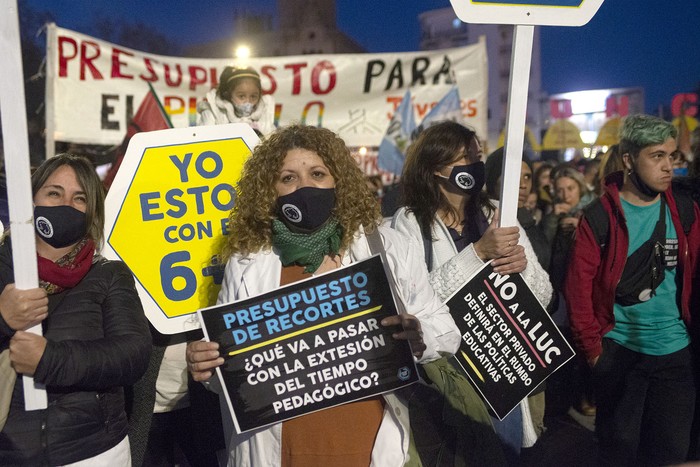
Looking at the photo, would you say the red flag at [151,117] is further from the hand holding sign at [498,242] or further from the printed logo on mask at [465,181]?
the hand holding sign at [498,242]

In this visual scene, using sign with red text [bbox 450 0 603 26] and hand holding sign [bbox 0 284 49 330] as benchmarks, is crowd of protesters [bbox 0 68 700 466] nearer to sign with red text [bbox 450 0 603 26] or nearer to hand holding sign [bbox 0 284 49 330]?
hand holding sign [bbox 0 284 49 330]

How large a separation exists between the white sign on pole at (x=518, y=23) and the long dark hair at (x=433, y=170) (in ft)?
2.21

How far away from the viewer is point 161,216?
10.1ft

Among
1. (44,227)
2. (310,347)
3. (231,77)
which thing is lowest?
(310,347)

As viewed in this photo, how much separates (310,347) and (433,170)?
1.35 metres

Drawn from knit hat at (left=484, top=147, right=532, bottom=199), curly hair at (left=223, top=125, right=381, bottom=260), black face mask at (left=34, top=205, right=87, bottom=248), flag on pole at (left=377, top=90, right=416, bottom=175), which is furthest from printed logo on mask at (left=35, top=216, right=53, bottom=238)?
flag on pole at (left=377, top=90, right=416, bottom=175)

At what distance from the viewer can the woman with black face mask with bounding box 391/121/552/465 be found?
3334mm

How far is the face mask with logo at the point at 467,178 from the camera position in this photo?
11.2ft

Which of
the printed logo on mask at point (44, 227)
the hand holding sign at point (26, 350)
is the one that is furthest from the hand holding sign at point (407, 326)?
the printed logo on mask at point (44, 227)

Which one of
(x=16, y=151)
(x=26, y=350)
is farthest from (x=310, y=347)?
(x=16, y=151)

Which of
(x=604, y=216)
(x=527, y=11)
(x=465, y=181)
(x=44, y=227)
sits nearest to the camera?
(x=44, y=227)

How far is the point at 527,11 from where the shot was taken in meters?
2.70

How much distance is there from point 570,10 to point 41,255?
206 centimetres

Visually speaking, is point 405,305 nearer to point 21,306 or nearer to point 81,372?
point 81,372
